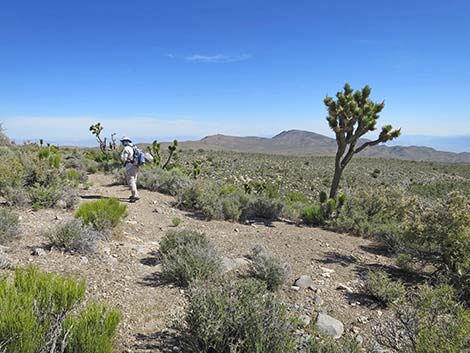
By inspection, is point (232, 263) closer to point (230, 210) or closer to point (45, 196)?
point (230, 210)

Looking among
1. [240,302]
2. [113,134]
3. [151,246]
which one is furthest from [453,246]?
[113,134]

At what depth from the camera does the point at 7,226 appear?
587cm

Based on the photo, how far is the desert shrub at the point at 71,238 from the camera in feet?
19.1

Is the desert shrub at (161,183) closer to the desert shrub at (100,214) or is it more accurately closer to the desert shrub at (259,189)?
the desert shrub at (259,189)

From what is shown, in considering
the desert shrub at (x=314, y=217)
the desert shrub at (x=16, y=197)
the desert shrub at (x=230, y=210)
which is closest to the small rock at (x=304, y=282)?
the desert shrub at (x=230, y=210)

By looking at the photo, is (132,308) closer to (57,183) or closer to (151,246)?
(151,246)

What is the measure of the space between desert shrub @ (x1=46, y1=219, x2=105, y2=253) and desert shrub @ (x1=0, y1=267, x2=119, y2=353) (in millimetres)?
2573

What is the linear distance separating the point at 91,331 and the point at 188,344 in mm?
1064

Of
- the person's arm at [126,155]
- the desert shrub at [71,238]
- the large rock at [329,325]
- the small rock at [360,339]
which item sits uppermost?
the person's arm at [126,155]

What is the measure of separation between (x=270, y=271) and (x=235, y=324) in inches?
89.1

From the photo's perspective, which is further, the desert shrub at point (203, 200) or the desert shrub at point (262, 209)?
the desert shrub at point (262, 209)

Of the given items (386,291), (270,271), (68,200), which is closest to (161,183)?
(68,200)

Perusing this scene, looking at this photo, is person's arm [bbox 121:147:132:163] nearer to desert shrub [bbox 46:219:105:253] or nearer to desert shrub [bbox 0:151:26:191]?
desert shrub [bbox 0:151:26:191]

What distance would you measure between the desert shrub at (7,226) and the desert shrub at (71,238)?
1.91 feet
